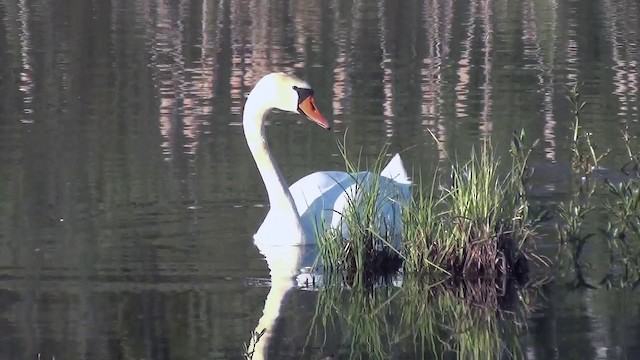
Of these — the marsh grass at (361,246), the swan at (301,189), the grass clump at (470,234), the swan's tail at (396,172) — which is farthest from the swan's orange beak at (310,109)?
the grass clump at (470,234)

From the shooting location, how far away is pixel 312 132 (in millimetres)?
15406

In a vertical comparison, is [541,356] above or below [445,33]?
above

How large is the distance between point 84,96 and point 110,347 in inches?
431

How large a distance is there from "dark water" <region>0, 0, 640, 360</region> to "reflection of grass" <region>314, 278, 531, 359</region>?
0.45ft

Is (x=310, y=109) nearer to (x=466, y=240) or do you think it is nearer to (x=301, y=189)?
(x=301, y=189)

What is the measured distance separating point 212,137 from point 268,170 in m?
3.95

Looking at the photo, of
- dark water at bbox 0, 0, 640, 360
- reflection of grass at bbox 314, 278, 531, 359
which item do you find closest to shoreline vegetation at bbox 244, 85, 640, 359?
reflection of grass at bbox 314, 278, 531, 359

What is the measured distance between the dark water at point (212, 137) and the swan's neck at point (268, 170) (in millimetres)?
329

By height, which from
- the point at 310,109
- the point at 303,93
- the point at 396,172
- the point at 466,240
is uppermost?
the point at 303,93

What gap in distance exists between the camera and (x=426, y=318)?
8.56 meters

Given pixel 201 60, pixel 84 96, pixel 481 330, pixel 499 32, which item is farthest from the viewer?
pixel 499 32

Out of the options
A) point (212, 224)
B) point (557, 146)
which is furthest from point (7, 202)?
point (557, 146)

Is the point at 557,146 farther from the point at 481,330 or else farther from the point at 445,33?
the point at 445,33

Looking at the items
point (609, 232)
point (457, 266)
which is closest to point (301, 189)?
point (457, 266)
